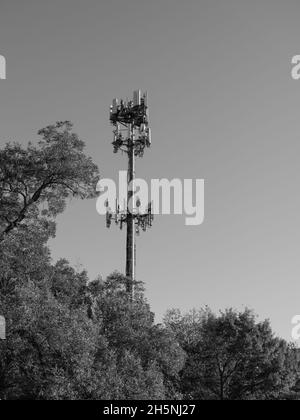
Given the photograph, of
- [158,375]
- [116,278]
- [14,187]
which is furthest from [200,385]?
[14,187]

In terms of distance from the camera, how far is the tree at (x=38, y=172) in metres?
21.6

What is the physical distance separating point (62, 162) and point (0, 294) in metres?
5.78

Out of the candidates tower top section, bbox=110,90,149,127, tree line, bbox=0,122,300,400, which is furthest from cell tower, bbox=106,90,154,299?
tree line, bbox=0,122,300,400

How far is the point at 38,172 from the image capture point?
854 inches

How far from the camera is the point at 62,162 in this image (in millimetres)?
21688

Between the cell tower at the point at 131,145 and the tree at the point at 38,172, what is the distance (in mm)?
19025

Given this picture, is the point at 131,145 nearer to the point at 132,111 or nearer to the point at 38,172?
the point at 132,111

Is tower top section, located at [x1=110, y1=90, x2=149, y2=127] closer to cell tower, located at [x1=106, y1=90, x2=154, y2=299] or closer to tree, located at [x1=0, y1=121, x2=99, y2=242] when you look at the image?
cell tower, located at [x1=106, y1=90, x2=154, y2=299]

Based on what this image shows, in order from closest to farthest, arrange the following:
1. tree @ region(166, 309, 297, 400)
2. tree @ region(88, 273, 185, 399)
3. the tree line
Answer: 1. the tree line
2. tree @ region(88, 273, 185, 399)
3. tree @ region(166, 309, 297, 400)

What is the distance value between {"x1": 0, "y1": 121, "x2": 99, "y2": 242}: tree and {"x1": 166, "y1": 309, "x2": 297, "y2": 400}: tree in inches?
910

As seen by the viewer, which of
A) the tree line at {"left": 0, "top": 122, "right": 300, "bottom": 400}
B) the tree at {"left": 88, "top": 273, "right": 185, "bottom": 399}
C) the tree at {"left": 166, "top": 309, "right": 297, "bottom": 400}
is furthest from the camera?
the tree at {"left": 166, "top": 309, "right": 297, "bottom": 400}

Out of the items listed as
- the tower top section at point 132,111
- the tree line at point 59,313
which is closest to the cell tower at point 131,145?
the tower top section at point 132,111

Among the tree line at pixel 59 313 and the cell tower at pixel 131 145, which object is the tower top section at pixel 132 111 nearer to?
the cell tower at pixel 131 145

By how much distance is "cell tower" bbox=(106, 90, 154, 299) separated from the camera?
41.7 m
